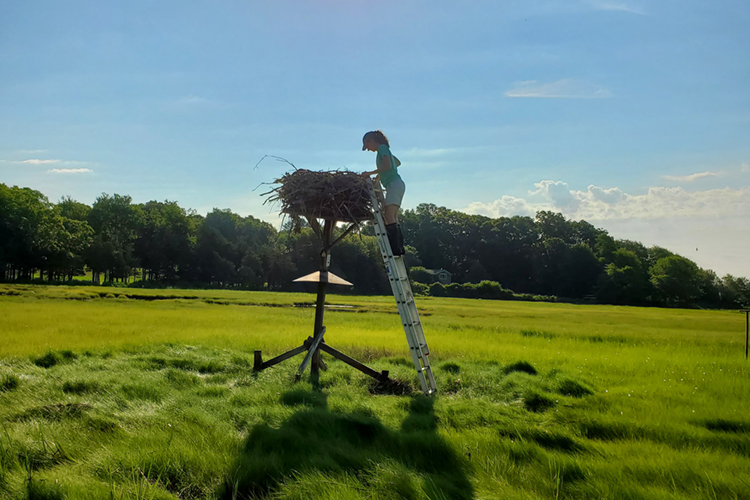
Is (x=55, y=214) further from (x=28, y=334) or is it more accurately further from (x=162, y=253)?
(x=28, y=334)

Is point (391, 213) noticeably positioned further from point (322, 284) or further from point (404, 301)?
point (322, 284)

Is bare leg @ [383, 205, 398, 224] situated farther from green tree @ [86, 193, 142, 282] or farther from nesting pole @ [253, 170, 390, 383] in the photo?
green tree @ [86, 193, 142, 282]

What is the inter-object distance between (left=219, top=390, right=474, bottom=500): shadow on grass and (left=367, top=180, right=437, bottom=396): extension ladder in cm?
115

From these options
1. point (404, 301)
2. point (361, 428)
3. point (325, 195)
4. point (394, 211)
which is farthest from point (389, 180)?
point (361, 428)

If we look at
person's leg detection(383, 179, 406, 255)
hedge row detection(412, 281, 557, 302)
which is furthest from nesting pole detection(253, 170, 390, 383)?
hedge row detection(412, 281, 557, 302)

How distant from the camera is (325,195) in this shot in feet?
28.7

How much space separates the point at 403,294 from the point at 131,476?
484cm

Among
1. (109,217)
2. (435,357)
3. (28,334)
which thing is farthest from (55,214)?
(435,357)

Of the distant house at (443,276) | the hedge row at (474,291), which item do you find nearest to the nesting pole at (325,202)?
the hedge row at (474,291)

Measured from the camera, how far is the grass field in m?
4.57

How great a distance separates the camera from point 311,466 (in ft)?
16.3

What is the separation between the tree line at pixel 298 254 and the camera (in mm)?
74438

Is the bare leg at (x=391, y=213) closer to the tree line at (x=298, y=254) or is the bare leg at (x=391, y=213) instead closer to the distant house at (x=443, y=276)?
the tree line at (x=298, y=254)

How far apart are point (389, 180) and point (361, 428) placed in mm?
4327
